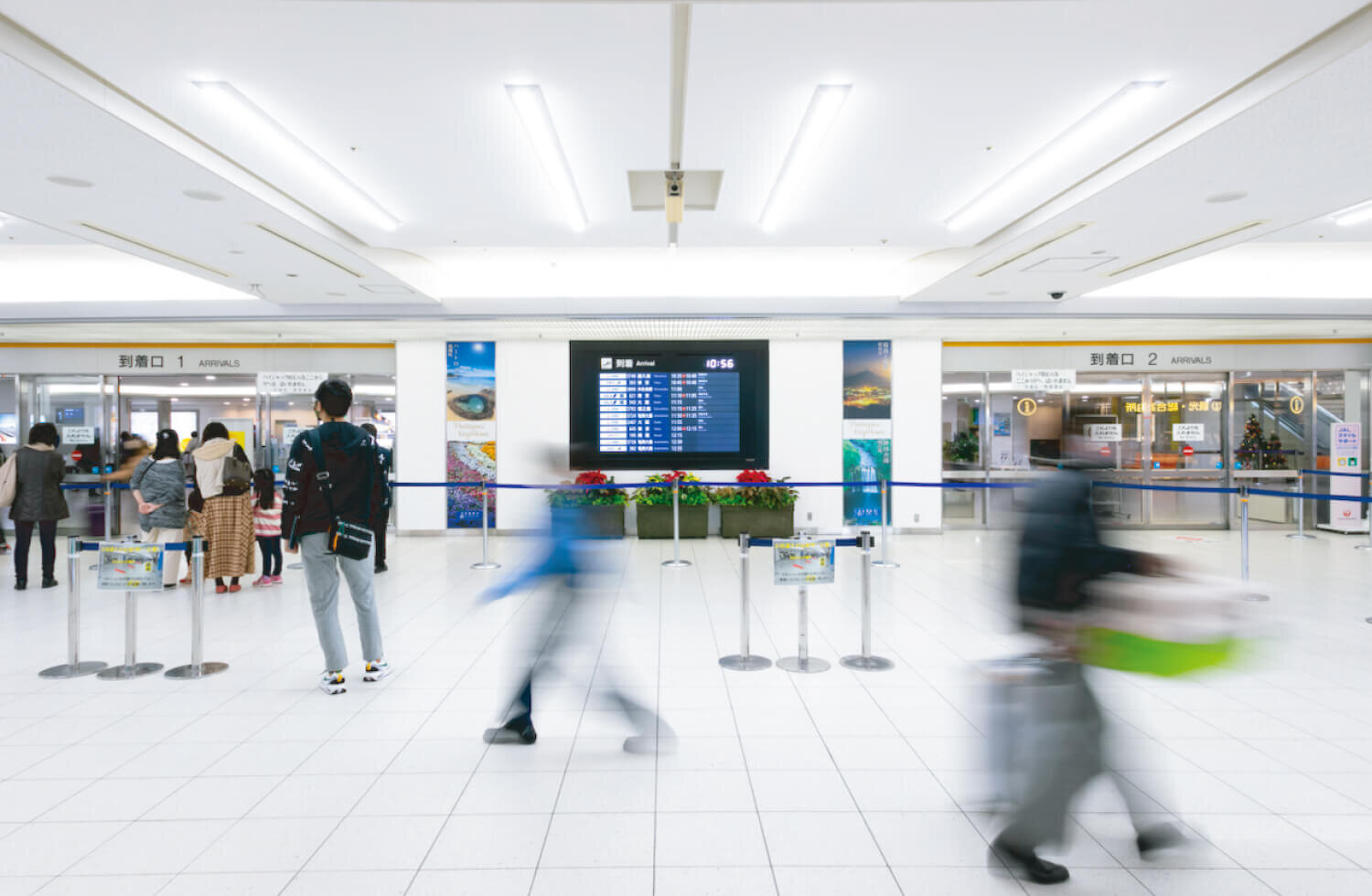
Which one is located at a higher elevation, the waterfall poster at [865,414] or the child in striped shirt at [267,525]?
the waterfall poster at [865,414]

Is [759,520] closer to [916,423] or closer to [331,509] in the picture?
[916,423]

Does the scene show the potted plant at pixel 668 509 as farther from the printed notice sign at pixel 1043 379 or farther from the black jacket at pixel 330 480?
the black jacket at pixel 330 480

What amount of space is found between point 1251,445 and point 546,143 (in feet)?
42.7

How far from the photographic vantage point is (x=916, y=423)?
11.7 m

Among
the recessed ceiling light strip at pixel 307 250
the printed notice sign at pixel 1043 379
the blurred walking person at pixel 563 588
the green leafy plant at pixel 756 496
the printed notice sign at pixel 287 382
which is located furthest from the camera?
the printed notice sign at pixel 1043 379

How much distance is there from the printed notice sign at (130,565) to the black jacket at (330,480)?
3.87ft

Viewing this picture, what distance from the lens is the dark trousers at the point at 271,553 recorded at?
26.0 feet

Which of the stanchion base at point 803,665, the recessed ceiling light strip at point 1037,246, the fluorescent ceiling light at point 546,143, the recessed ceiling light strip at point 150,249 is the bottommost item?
the stanchion base at point 803,665

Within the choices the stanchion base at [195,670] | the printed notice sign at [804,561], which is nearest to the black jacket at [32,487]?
the stanchion base at [195,670]

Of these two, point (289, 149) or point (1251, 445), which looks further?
point (1251, 445)

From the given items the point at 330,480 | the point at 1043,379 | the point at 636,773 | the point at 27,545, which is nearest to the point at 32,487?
the point at 27,545

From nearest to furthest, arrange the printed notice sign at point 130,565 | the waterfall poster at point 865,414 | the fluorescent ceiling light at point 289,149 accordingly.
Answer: the fluorescent ceiling light at point 289,149
the printed notice sign at point 130,565
the waterfall poster at point 865,414

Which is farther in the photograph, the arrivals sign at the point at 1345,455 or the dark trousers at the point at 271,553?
the arrivals sign at the point at 1345,455

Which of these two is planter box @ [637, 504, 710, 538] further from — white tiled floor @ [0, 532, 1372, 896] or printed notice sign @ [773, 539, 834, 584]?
printed notice sign @ [773, 539, 834, 584]
